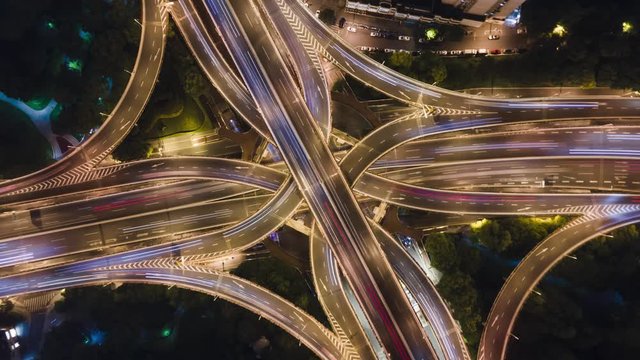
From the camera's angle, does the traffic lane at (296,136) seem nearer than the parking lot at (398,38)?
Yes

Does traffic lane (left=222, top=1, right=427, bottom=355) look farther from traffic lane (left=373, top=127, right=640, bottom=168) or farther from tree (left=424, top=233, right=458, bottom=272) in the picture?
tree (left=424, top=233, right=458, bottom=272)

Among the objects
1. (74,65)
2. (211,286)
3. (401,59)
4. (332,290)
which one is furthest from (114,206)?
(401,59)

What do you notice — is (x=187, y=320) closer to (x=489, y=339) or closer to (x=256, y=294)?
(x=256, y=294)

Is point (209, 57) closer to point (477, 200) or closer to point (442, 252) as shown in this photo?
point (442, 252)

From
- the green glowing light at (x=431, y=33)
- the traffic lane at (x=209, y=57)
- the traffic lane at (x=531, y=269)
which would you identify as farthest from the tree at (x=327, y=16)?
the traffic lane at (x=531, y=269)

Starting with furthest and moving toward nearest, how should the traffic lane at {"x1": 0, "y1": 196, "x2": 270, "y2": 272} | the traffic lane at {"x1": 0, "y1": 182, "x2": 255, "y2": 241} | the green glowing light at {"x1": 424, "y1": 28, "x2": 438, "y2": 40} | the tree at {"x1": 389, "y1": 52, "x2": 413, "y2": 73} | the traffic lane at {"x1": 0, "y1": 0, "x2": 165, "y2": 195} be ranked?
the green glowing light at {"x1": 424, "y1": 28, "x2": 438, "y2": 40} < the traffic lane at {"x1": 0, "y1": 182, "x2": 255, "y2": 241} < the traffic lane at {"x1": 0, "y1": 196, "x2": 270, "y2": 272} < the tree at {"x1": 389, "y1": 52, "x2": 413, "y2": 73} < the traffic lane at {"x1": 0, "y1": 0, "x2": 165, "y2": 195}

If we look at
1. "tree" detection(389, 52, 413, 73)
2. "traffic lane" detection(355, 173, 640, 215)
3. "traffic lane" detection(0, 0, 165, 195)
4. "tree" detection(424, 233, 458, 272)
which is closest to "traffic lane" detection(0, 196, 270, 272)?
"traffic lane" detection(0, 0, 165, 195)

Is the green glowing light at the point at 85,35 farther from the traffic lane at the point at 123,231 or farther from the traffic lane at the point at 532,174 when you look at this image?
the traffic lane at the point at 532,174
